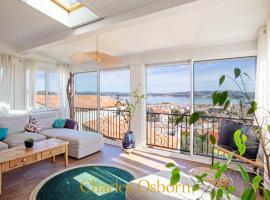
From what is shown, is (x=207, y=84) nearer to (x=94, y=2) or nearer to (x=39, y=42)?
(x=94, y=2)

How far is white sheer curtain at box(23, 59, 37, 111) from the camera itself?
4727mm

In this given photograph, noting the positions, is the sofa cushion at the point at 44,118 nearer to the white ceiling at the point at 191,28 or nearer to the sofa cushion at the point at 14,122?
the sofa cushion at the point at 14,122

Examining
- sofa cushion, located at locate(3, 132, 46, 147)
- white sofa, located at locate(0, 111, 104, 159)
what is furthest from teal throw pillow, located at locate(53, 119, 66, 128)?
sofa cushion, located at locate(3, 132, 46, 147)

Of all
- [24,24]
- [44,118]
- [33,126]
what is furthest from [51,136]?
[24,24]

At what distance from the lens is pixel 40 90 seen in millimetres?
5191

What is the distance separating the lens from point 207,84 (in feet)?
11.8

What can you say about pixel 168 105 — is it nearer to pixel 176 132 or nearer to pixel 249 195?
pixel 176 132

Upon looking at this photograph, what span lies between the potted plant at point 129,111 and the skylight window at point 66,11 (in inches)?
79.2

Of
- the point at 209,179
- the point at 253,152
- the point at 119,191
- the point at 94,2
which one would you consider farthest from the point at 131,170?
the point at 94,2

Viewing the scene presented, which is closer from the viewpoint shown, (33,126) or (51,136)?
(51,136)

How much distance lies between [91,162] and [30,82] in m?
2.84

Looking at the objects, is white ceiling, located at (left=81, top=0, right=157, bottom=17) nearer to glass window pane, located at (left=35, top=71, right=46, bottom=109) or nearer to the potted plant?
the potted plant

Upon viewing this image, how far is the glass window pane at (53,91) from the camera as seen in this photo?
542 cm

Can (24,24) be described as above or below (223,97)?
above
